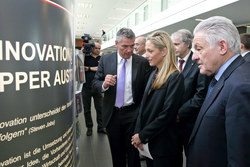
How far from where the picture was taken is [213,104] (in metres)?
1.08

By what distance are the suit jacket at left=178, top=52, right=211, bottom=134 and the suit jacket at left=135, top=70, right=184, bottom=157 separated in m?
0.36

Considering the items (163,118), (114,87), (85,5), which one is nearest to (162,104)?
(163,118)

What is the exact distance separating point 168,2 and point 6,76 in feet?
29.6

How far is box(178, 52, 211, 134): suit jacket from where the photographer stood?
1937mm

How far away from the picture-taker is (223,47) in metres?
1.10

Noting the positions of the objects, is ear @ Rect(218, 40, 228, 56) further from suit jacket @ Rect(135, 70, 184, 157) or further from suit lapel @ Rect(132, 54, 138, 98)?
suit lapel @ Rect(132, 54, 138, 98)

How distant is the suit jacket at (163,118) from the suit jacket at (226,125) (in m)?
0.38

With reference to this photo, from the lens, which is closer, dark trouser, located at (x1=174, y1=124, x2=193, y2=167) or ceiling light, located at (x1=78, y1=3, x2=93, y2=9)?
dark trouser, located at (x1=174, y1=124, x2=193, y2=167)

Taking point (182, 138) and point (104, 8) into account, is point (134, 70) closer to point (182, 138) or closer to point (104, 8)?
point (182, 138)

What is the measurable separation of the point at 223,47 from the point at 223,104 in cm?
33

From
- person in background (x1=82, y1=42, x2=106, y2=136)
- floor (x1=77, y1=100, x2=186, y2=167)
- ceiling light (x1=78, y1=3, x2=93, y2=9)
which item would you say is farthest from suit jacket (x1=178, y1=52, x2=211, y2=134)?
ceiling light (x1=78, y1=3, x2=93, y2=9)

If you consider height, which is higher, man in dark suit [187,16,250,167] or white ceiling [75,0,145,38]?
white ceiling [75,0,145,38]

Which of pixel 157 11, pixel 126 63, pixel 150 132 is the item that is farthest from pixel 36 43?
pixel 157 11

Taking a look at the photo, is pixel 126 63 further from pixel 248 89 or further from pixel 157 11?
pixel 157 11
